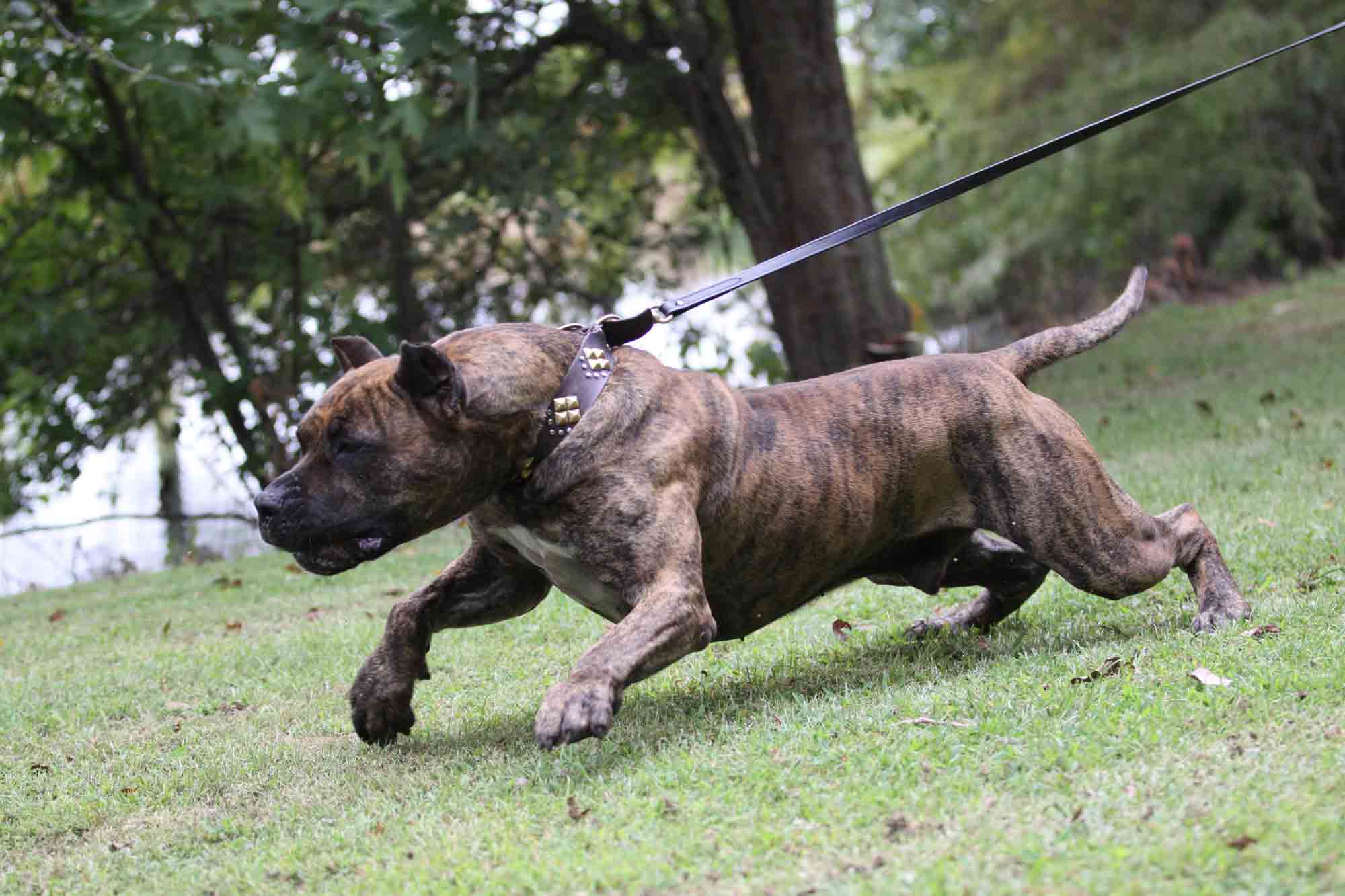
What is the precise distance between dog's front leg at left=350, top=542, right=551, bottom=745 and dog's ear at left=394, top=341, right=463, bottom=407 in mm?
714

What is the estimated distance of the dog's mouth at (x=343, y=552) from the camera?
4199 mm

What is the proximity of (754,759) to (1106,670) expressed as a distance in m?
1.23

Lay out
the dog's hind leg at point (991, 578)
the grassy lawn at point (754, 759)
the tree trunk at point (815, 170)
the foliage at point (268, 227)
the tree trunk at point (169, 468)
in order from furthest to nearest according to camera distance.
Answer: the tree trunk at point (169, 468) < the tree trunk at point (815, 170) < the foliage at point (268, 227) < the dog's hind leg at point (991, 578) < the grassy lawn at point (754, 759)

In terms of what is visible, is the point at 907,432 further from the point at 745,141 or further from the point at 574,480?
the point at 745,141

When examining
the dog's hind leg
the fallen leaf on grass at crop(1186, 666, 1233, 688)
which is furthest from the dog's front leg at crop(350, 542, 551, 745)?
the fallen leaf on grass at crop(1186, 666, 1233, 688)

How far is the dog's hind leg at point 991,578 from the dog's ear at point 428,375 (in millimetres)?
1941

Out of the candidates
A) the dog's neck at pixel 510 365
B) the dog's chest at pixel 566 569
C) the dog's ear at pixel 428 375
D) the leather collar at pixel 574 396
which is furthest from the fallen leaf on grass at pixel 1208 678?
the dog's ear at pixel 428 375

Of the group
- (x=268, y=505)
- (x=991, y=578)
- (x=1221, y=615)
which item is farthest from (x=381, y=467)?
(x=1221, y=615)

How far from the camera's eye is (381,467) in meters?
4.17

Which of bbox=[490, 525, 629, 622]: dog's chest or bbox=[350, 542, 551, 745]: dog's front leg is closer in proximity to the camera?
bbox=[490, 525, 629, 622]: dog's chest

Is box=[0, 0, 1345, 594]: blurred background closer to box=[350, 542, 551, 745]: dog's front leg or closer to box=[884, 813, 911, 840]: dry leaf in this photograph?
box=[350, 542, 551, 745]: dog's front leg

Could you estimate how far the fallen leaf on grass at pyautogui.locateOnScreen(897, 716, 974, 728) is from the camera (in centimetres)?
404

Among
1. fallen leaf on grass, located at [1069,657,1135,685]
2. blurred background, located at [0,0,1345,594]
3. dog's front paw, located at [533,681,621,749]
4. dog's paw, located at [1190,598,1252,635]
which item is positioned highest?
blurred background, located at [0,0,1345,594]

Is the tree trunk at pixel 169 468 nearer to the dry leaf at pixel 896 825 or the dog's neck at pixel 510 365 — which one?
the dog's neck at pixel 510 365
